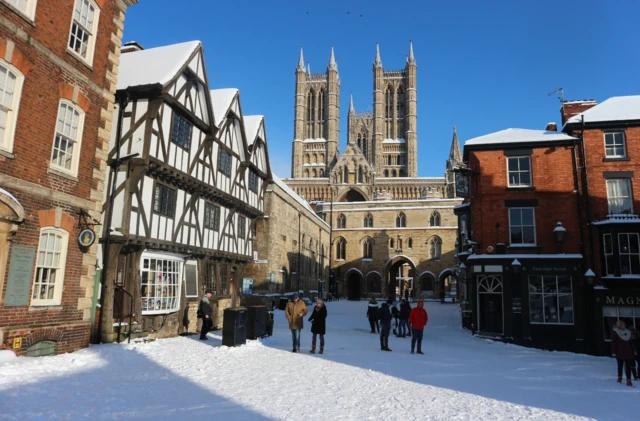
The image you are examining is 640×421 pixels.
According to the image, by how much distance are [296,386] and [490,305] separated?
1296 cm

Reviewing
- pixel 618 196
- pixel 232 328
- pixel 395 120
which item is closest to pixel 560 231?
pixel 618 196

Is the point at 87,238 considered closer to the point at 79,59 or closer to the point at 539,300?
the point at 79,59

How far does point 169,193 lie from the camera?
15242mm

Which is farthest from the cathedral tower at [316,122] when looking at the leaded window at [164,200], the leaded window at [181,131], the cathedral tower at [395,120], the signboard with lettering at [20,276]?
the signboard with lettering at [20,276]

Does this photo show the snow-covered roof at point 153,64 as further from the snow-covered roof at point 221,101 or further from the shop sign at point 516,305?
the shop sign at point 516,305

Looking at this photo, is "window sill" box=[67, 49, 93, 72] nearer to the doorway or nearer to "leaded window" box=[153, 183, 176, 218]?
"leaded window" box=[153, 183, 176, 218]

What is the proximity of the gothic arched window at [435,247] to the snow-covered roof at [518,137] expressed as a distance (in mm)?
34521

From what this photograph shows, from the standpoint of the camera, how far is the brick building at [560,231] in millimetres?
17234

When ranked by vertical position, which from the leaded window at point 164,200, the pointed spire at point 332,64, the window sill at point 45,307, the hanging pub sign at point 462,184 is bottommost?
the window sill at point 45,307

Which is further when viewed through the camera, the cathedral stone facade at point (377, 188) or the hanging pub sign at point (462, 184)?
the cathedral stone facade at point (377, 188)

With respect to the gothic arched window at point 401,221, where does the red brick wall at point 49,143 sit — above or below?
below

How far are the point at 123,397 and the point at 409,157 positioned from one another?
3501 inches

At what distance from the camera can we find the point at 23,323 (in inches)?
357

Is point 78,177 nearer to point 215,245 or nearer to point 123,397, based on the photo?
point 123,397
